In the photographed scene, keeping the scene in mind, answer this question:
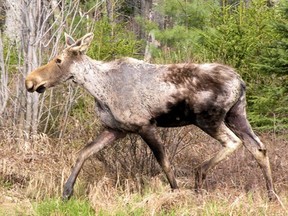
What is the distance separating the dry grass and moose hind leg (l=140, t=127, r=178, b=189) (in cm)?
15

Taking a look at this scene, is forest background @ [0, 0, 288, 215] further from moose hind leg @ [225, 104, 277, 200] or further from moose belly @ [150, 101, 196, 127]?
moose belly @ [150, 101, 196, 127]

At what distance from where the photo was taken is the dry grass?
6555mm

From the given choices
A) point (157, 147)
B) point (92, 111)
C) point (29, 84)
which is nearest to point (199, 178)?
point (157, 147)

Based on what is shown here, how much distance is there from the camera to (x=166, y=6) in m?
17.3

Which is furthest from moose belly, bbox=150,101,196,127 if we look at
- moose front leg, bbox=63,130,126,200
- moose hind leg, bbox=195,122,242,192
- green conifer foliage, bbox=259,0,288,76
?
green conifer foliage, bbox=259,0,288,76

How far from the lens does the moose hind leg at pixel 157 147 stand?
705 centimetres

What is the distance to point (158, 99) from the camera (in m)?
7.09

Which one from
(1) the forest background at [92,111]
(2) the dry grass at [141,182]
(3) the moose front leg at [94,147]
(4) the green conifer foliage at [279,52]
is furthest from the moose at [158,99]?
(4) the green conifer foliage at [279,52]

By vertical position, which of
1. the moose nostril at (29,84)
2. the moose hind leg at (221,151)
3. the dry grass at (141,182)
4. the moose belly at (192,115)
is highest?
the moose nostril at (29,84)

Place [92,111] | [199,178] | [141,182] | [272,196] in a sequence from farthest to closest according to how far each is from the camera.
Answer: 1. [92,111]
2. [141,182]
3. [199,178]
4. [272,196]

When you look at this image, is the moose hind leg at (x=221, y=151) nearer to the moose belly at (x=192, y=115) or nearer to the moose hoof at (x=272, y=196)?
the moose belly at (x=192, y=115)

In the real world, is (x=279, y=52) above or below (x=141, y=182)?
above

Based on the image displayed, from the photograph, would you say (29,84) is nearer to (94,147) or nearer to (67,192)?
(94,147)

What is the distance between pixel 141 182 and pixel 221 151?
1.11m
